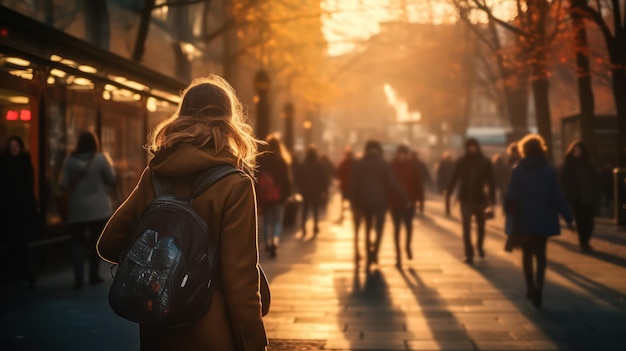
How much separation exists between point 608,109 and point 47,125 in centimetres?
4354

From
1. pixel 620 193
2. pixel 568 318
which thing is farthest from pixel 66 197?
pixel 620 193

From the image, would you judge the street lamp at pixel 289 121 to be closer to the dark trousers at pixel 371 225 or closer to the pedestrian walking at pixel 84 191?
the dark trousers at pixel 371 225

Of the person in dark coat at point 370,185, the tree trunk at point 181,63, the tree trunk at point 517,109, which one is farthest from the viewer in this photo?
the tree trunk at point 517,109

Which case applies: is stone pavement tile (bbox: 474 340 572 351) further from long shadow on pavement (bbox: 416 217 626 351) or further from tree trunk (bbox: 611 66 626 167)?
tree trunk (bbox: 611 66 626 167)

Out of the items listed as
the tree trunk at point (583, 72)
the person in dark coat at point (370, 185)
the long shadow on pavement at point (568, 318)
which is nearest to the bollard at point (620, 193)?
the tree trunk at point (583, 72)

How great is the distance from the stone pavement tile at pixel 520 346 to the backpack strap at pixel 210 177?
4.34m

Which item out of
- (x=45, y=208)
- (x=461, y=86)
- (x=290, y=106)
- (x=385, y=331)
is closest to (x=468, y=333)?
(x=385, y=331)

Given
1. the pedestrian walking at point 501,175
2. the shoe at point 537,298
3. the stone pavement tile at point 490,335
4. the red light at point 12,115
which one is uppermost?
the red light at point 12,115

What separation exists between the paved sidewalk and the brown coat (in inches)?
159

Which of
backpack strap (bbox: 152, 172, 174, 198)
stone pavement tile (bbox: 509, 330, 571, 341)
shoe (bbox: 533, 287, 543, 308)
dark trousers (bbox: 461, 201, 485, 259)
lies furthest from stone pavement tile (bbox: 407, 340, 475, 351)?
dark trousers (bbox: 461, 201, 485, 259)

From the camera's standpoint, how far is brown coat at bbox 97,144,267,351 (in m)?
3.83

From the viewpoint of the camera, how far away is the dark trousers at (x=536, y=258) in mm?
9959

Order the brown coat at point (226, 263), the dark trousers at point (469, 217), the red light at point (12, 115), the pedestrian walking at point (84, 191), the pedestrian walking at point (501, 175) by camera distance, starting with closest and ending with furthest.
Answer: the brown coat at point (226, 263), the pedestrian walking at point (84, 191), the red light at point (12, 115), the dark trousers at point (469, 217), the pedestrian walking at point (501, 175)

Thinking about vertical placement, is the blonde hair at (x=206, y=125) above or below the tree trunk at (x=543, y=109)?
below
